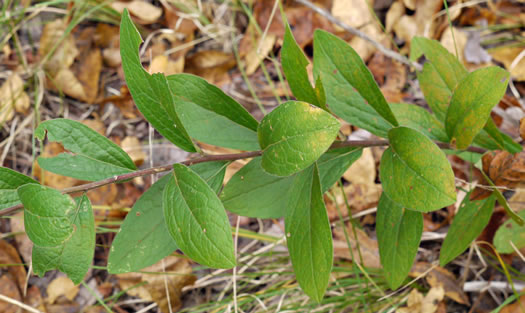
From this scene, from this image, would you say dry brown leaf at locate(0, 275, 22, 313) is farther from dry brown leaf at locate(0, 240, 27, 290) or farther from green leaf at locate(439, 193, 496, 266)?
green leaf at locate(439, 193, 496, 266)

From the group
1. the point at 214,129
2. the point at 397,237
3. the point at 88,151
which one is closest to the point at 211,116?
the point at 214,129

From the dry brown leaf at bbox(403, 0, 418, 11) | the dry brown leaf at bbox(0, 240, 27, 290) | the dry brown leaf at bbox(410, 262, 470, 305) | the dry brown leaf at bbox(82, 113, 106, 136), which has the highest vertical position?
the dry brown leaf at bbox(403, 0, 418, 11)

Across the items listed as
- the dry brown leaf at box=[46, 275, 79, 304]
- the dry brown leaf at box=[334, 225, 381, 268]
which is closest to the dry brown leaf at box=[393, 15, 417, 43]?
the dry brown leaf at box=[334, 225, 381, 268]

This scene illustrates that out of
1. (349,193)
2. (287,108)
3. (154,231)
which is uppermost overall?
(287,108)

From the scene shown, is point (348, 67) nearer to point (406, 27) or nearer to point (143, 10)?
point (406, 27)

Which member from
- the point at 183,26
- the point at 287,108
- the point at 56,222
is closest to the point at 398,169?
the point at 287,108

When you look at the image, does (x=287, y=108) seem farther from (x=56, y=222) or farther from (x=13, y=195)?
(x=13, y=195)

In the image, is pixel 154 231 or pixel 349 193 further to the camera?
pixel 349 193
